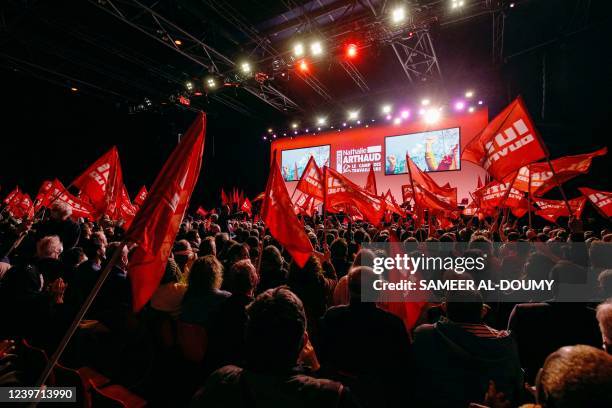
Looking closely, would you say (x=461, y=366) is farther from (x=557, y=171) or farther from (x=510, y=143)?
(x=557, y=171)

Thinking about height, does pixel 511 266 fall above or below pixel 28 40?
below

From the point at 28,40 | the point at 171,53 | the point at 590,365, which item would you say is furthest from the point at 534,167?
the point at 28,40

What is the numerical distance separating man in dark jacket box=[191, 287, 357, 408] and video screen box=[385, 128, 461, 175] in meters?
15.4

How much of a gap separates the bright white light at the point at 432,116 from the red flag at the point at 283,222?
13.8m

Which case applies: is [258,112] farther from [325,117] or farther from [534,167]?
[534,167]

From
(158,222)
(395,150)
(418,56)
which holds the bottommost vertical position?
(158,222)

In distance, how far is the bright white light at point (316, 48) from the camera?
400 inches

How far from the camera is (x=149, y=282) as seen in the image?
2193 mm

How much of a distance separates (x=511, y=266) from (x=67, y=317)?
499cm

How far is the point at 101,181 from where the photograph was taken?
5.70 m

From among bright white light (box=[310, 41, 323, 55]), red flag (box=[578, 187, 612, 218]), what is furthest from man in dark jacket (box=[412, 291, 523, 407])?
bright white light (box=[310, 41, 323, 55])

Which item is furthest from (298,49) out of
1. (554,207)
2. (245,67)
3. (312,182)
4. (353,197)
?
(554,207)

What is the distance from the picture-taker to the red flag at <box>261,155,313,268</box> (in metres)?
3.47

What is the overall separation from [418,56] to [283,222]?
11736 mm
